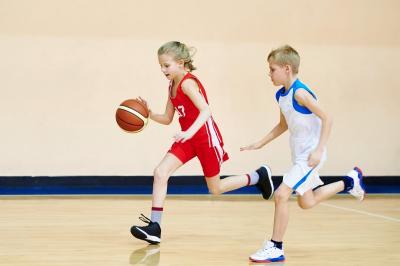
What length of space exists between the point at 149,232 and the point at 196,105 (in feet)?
3.02

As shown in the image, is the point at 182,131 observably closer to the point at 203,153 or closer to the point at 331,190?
the point at 203,153

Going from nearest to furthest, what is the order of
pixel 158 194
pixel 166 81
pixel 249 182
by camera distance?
1. pixel 158 194
2. pixel 249 182
3. pixel 166 81

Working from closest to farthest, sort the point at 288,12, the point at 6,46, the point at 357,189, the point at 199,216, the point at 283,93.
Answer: the point at 283,93, the point at 357,189, the point at 199,216, the point at 6,46, the point at 288,12

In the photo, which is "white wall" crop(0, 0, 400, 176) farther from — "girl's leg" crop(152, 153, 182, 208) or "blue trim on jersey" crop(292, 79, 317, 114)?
"blue trim on jersey" crop(292, 79, 317, 114)

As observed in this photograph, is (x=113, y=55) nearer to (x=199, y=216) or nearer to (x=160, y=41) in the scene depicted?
(x=160, y=41)

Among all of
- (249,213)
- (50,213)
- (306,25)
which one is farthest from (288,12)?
(50,213)

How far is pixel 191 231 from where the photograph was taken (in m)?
5.70

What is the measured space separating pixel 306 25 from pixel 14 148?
3977mm

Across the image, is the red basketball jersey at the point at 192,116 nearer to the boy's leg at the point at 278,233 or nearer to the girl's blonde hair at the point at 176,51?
the girl's blonde hair at the point at 176,51

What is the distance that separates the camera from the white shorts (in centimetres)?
448

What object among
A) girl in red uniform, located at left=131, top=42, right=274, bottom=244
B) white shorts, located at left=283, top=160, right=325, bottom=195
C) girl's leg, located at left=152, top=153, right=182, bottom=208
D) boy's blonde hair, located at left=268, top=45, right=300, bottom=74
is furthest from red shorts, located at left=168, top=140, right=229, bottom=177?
boy's blonde hair, located at left=268, top=45, right=300, bottom=74

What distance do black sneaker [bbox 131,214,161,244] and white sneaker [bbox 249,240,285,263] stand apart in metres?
0.81

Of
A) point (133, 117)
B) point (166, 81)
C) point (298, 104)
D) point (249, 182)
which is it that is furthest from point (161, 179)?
point (166, 81)

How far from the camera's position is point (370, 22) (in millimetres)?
9453
